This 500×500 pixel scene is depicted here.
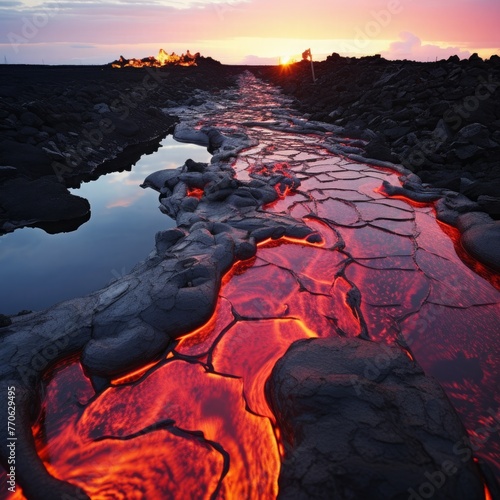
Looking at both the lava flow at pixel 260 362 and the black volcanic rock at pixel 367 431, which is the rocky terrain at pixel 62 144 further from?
the black volcanic rock at pixel 367 431

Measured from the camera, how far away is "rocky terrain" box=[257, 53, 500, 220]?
620 centimetres

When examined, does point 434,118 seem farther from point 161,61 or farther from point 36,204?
point 161,61

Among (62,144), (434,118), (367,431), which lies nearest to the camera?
(367,431)

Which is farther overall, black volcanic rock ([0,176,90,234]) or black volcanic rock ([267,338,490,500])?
black volcanic rock ([0,176,90,234])

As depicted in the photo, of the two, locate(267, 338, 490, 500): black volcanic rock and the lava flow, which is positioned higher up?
locate(267, 338, 490, 500): black volcanic rock

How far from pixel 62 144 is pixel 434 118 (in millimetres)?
9057

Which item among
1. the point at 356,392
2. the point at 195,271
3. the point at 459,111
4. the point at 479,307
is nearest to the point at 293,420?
the point at 356,392

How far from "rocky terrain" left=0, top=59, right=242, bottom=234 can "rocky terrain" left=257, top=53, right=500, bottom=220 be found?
20.6 feet

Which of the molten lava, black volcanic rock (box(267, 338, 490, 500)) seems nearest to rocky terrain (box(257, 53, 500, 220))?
black volcanic rock (box(267, 338, 490, 500))

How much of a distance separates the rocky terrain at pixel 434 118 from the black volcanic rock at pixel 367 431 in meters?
3.88

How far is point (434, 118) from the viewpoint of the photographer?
8.19 m

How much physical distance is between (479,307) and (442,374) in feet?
3.61

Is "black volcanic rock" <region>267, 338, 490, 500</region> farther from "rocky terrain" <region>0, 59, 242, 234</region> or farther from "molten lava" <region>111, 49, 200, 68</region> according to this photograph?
"molten lava" <region>111, 49, 200, 68</region>

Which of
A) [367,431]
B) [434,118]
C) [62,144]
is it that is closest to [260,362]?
[367,431]
